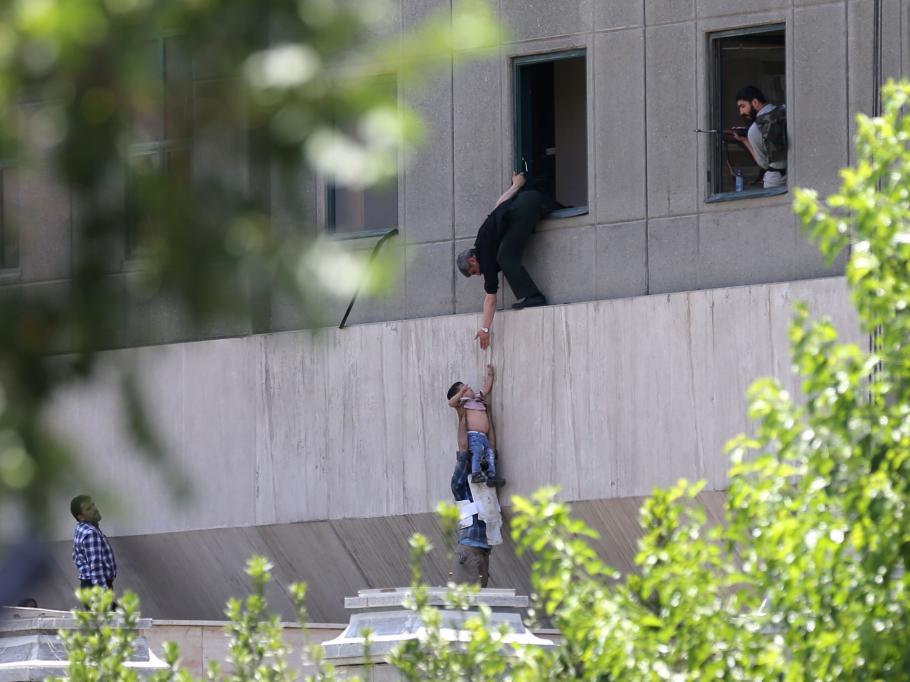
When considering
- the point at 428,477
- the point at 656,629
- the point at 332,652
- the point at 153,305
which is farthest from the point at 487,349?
the point at 153,305

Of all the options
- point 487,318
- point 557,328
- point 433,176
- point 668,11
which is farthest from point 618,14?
point 487,318

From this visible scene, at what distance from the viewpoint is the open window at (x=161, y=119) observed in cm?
312

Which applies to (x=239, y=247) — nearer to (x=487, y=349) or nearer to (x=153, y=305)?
(x=153, y=305)

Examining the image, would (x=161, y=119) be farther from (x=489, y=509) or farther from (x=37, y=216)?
(x=489, y=509)

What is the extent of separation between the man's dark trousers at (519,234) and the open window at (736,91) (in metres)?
1.73

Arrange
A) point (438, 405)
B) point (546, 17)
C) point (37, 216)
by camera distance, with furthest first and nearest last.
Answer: point (438, 405)
point (546, 17)
point (37, 216)

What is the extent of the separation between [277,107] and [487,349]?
18.3 metres

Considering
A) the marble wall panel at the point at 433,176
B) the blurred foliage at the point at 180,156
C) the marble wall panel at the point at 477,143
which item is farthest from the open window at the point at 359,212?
the blurred foliage at the point at 180,156

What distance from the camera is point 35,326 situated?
3162 mm

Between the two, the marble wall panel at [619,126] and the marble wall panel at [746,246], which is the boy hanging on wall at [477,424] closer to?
the marble wall panel at [619,126]

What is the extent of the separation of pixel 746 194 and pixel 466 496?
3845mm

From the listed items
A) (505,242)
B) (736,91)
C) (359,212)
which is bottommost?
(505,242)

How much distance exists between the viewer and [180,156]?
3.19 meters

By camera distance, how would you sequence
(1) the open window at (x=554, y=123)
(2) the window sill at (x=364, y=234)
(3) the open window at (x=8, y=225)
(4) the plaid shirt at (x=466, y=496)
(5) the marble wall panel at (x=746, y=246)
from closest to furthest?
(3) the open window at (x=8, y=225) → (4) the plaid shirt at (x=466, y=496) → (5) the marble wall panel at (x=746, y=246) → (1) the open window at (x=554, y=123) → (2) the window sill at (x=364, y=234)
